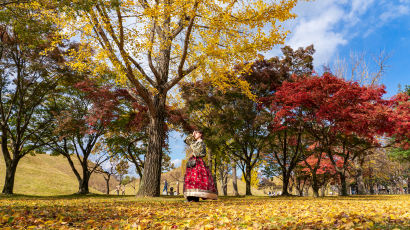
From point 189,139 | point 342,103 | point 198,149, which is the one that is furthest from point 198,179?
point 342,103

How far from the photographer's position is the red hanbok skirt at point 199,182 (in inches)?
312

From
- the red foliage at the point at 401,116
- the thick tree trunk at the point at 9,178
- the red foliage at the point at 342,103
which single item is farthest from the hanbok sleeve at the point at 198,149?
the thick tree trunk at the point at 9,178

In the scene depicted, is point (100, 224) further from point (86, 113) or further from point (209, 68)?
point (86, 113)

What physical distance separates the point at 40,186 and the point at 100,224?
31.7 m

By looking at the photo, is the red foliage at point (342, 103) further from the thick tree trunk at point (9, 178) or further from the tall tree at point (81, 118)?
the thick tree trunk at point (9, 178)

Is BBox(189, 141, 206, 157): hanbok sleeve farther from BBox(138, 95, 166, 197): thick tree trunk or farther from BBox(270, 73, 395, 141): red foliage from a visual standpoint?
BBox(270, 73, 395, 141): red foliage

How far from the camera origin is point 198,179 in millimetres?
7961

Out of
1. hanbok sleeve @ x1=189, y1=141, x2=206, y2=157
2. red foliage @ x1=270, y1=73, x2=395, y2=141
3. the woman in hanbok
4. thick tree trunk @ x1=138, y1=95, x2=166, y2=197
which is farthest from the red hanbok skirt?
red foliage @ x1=270, y1=73, x2=395, y2=141

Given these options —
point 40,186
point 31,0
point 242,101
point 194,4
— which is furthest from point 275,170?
point 40,186

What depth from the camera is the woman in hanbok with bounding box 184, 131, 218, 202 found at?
26.1 feet

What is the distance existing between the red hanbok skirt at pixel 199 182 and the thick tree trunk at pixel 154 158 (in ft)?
7.53

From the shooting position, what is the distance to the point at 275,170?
23891 mm

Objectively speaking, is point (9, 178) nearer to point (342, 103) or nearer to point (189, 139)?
point (189, 139)

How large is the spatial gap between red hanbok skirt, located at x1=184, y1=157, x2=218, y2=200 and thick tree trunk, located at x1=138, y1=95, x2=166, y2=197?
2.30 meters
